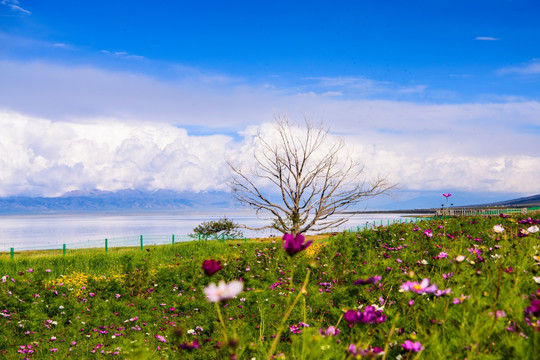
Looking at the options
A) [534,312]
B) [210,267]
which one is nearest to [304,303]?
[210,267]

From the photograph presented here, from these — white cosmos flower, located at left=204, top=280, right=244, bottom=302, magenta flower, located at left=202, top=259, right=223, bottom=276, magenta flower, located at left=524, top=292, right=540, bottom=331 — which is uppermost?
magenta flower, located at left=202, top=259, right=223, bottom=276

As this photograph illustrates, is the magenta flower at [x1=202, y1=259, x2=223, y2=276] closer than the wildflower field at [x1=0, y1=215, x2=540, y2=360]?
Yes

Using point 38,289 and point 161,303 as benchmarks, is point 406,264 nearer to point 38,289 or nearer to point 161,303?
point 161,303

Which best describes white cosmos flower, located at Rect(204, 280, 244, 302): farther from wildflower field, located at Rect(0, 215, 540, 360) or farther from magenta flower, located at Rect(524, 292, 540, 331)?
magenta flower, located at Rect(524, 292, 540, 331)

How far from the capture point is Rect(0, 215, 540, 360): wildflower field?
2930 mm

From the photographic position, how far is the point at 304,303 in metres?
2.98

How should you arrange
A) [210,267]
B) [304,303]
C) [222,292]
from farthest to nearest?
1. [304,303]
2. [210,267]
3. [222,292]

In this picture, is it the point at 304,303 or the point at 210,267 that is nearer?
the point at 210,267

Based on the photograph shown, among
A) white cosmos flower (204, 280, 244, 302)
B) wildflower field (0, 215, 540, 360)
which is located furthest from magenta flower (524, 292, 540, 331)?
white cosmos flower (204, 280, 244, 302)

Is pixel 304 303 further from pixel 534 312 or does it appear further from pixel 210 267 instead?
pixel 534 312

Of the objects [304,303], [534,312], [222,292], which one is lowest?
[304,303]

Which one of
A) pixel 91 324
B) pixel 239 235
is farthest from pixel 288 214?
pixel 91 324

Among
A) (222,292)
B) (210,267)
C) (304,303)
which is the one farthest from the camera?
(304,303)

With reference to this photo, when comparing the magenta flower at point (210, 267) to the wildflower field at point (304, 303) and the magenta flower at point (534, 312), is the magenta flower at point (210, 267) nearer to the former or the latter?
the wildflower field at point (304, 303)
